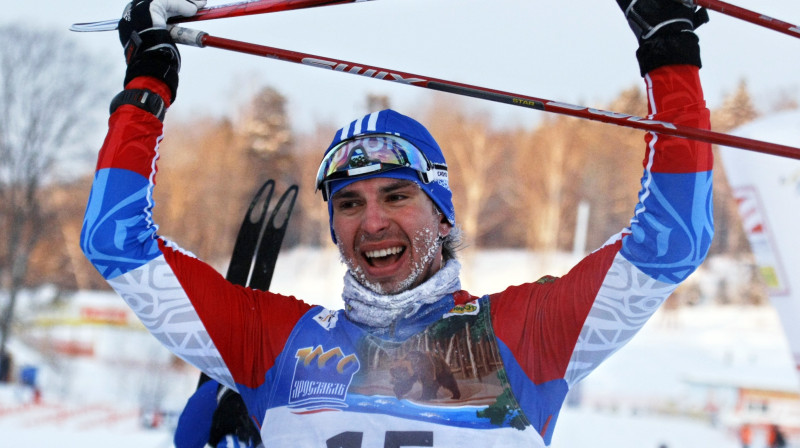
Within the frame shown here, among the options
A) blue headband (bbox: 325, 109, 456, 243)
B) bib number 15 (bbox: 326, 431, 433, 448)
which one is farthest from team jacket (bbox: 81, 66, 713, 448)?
blue headband (bbox: 325, 109, 456, 243)

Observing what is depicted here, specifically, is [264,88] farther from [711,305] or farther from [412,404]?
[412,404]

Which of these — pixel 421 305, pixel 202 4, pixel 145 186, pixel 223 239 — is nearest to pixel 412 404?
pixel 421 305

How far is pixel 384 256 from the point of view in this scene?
188cm

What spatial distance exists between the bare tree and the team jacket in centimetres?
1827

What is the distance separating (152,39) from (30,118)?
63.6ft

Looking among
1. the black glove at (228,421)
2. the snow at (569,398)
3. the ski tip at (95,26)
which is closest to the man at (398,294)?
the ski tip at (95,26)

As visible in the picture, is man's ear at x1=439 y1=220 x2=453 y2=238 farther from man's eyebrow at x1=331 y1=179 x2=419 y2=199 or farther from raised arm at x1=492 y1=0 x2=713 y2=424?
raised arm at x1=492 y1=0 x2=713 y2=424

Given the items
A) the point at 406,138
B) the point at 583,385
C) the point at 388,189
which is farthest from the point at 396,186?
the point at 583,385

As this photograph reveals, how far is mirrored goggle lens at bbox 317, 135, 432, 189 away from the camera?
187cm

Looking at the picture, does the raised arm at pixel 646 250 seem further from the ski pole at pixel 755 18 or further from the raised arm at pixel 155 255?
the raised arm at pixel 155 255

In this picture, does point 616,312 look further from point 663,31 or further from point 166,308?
point 166,308

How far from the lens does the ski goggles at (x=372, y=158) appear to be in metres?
1.87

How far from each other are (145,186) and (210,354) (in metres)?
0.40

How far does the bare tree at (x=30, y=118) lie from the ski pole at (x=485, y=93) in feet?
59.6
